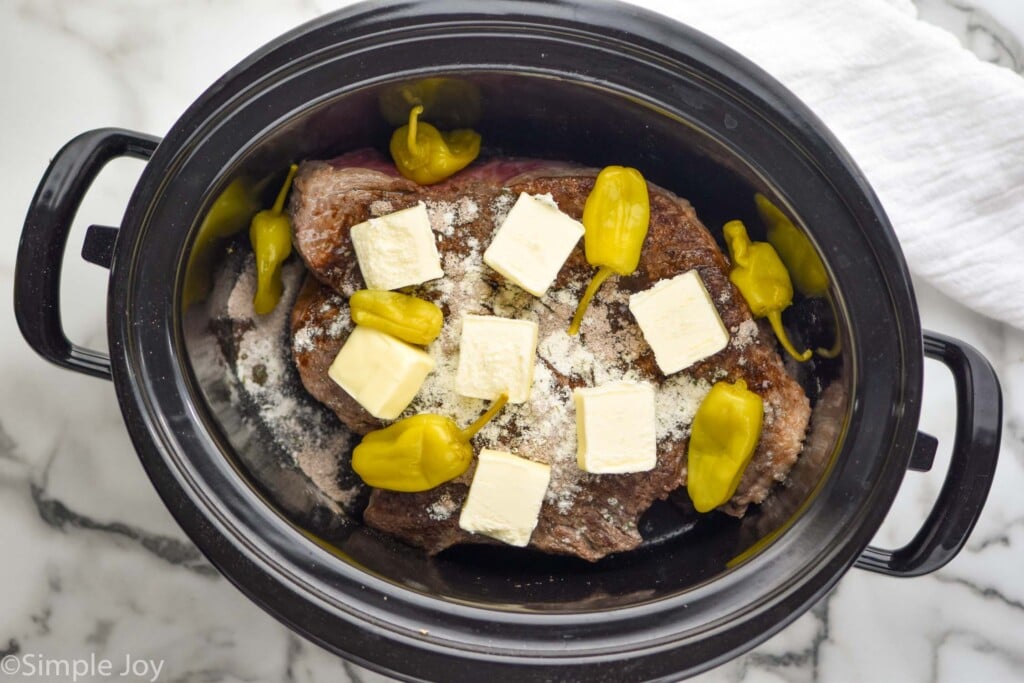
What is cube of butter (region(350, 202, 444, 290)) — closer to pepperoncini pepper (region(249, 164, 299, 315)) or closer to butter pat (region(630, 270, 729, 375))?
pepperoncini pepper (region(249, 164, 299, 315))

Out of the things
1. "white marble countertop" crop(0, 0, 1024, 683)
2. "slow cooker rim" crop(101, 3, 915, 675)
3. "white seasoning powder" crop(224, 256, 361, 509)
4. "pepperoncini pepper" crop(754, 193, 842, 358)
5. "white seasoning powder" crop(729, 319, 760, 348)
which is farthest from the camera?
"white marble countertop" crop(0, 0, 1024, 683)

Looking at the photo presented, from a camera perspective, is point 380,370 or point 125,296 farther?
point 380,370

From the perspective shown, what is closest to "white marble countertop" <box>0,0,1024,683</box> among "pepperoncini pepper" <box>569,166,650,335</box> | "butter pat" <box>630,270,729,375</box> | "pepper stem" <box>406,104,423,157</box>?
"pepper stem" <box>406,104,423,157</box>

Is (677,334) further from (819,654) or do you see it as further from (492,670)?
(819,654)

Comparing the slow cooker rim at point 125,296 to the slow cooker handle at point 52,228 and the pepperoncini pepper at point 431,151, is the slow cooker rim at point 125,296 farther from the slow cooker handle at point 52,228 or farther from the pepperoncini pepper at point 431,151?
the pepperoncini pepper at point 431,151

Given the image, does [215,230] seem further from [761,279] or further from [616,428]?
[761,279]

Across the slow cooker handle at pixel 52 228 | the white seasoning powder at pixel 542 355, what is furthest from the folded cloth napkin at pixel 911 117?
the slow cooker handle at pixel 52 228

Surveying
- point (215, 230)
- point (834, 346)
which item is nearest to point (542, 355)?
point (834, 346)
